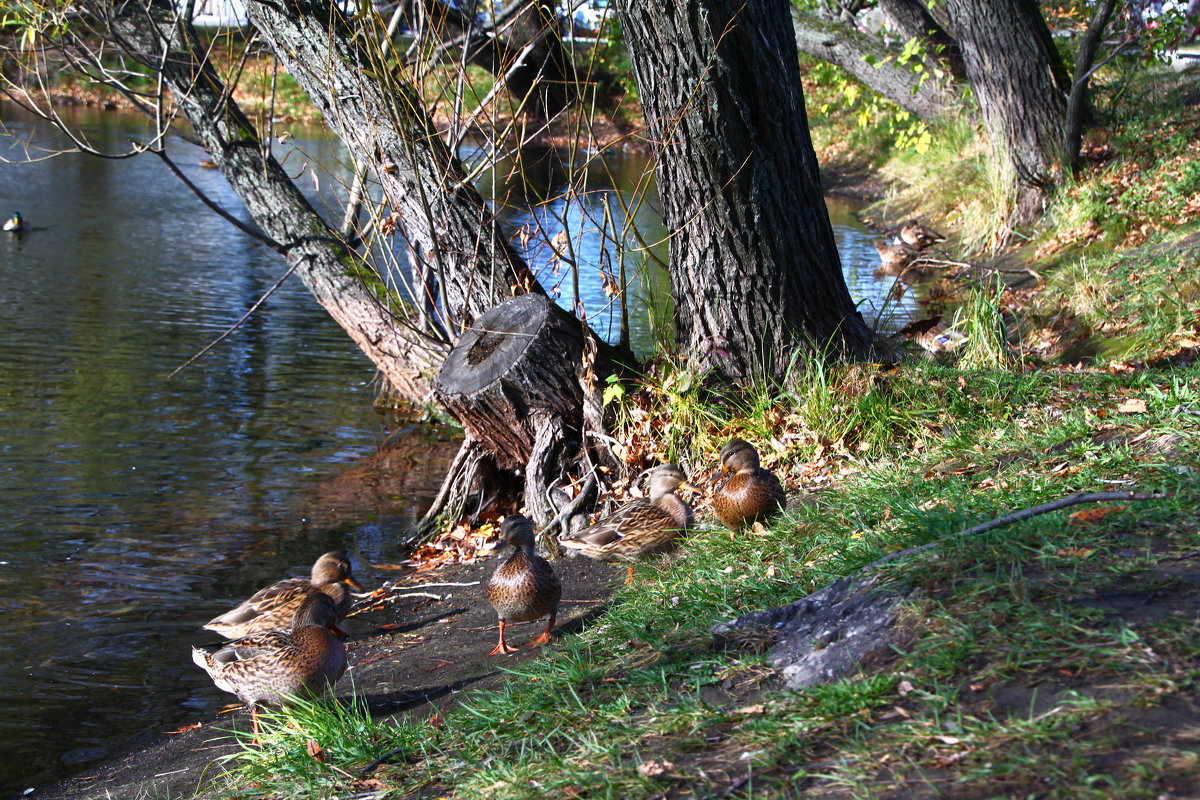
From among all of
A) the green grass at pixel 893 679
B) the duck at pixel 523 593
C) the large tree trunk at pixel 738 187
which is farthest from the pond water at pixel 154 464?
the green grass at pixel 893 679

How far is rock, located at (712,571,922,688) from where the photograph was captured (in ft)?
11.4

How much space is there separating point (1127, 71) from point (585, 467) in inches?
466

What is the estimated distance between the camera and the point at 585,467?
7.48 meters

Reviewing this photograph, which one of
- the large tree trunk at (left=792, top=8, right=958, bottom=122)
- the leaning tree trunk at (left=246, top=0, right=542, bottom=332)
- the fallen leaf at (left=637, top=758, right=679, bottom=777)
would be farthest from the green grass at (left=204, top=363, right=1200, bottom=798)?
the large tree trunk at (left=792, top=8, right=958, bottom=122)

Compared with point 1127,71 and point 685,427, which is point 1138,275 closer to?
point 685,427

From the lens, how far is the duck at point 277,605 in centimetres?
602

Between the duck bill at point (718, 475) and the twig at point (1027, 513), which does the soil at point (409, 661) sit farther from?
the twig at point (1027, 513)

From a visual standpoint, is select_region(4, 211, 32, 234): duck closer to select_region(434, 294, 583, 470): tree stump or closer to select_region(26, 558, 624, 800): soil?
select_region(434, 294, 583, 470): tree stump

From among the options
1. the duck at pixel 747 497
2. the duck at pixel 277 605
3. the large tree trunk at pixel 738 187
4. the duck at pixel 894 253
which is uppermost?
the large tree trunk at pixel 738 187

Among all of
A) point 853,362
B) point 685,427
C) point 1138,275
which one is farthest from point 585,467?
point 1138,275

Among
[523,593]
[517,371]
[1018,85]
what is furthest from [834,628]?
[1018,85]

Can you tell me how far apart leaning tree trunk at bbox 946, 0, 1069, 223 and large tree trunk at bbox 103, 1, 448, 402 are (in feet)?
28.4

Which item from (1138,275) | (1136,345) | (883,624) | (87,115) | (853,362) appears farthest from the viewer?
(87,115)

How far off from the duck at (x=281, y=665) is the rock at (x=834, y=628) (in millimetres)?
2073
